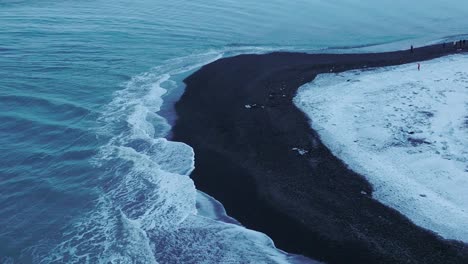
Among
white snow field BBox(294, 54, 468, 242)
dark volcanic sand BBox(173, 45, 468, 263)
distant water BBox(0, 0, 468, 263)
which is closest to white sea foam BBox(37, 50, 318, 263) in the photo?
distant water BBox(0, 0, 468, 263)

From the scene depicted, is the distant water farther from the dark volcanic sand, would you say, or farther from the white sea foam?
the dark volcanic sand

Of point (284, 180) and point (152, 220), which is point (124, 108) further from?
point (284, 180)

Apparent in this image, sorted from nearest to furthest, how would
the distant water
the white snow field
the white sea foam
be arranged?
1. the white sea foam
2. the distant water
3. the white snow field

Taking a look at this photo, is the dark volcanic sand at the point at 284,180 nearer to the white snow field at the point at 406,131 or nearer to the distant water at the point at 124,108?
the white snow field at the point at 406,131

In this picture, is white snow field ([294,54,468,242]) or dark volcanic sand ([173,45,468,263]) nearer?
dark volcanic sand ([173,45,468,263])

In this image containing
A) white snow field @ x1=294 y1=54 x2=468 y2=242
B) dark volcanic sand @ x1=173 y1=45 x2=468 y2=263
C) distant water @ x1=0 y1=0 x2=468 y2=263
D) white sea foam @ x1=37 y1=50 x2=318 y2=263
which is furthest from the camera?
white snow field @ x1=294 y1=54 x2=468 y2=242

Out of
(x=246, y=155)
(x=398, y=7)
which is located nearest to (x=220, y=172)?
(x=246, y=155)

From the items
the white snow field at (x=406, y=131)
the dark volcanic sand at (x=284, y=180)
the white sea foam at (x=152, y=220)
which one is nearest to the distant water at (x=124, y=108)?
the white sea foam at (x=152, y=220)
